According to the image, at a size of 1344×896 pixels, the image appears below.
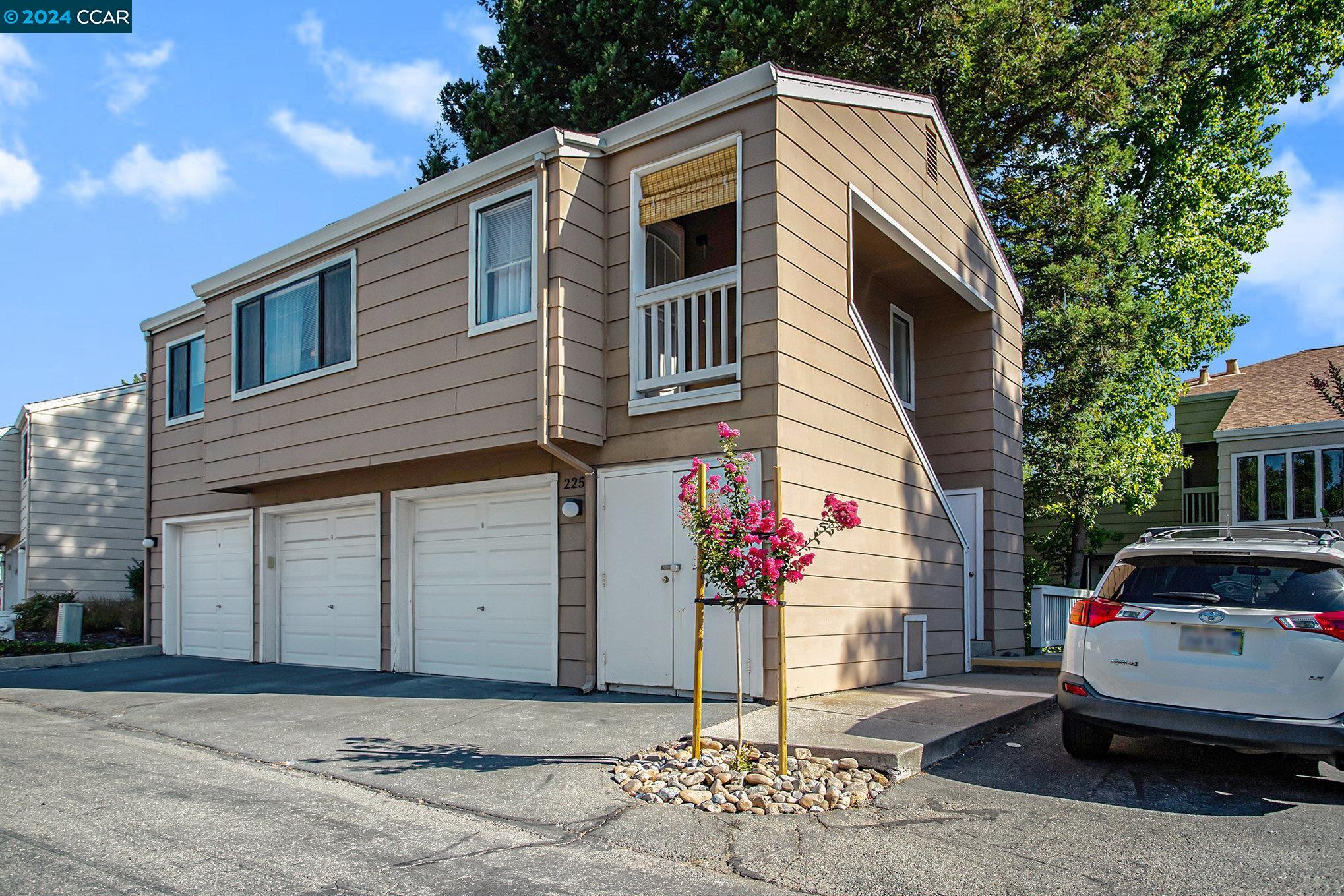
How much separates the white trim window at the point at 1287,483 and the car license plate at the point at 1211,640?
56.3 ft

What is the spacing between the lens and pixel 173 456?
15.1m

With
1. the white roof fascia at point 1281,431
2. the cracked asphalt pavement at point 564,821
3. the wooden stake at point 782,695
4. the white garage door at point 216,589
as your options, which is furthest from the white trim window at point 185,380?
the white roof fascia at point 1281,431

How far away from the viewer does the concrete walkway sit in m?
6.12

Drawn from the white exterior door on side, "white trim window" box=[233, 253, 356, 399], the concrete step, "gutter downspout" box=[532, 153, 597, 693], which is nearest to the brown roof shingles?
the concrete step

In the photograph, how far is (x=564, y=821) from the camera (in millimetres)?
5094

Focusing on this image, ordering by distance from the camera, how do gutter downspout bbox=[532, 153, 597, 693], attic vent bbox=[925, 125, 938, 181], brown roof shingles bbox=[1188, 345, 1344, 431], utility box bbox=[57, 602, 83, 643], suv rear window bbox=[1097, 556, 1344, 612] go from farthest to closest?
brown roof shingles bbox=[1188, 345, 1344, 431] → utility box bbox=[57, 602, 83, 643] → attic vent bbox=[925, 125, 938, 181] → gutter downspout bbox=[532, 153, 597, 693] → suv rear window bbox=[1097, 556, 1344, 612]

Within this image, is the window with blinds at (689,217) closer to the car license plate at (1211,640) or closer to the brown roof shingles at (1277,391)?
the car license plate at (1211,640)

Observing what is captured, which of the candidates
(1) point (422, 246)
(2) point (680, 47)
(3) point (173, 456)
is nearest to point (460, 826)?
(1) point (422, 246)

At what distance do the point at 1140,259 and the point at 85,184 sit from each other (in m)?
17.1

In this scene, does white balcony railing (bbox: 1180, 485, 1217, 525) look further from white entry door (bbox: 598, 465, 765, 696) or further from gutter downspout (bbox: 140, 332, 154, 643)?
gutter downspout (bbox: 140, 332, 154, 643)

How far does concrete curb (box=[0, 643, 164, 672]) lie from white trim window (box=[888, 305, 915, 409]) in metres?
11.5

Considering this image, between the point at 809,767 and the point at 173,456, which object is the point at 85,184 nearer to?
the point at 173,456

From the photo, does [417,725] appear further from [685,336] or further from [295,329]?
[295,329]

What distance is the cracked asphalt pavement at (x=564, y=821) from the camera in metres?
4.23
